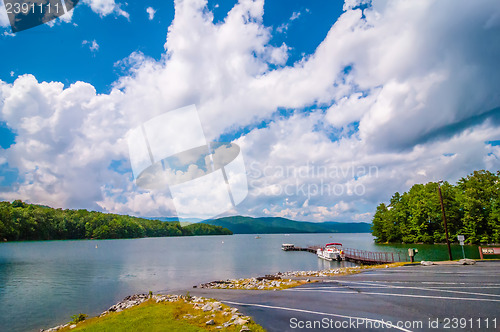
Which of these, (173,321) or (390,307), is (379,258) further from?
(173,321)

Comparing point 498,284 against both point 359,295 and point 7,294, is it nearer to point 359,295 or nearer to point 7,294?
point 359,295

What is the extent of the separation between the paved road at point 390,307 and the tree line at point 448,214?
67.1 metres

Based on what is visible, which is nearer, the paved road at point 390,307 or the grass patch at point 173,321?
Result: the paved road at point 390,307

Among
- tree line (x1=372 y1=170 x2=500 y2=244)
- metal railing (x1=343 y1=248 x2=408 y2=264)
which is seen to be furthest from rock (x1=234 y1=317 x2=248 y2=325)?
tree line (x1=372 y1=170 x2=500 y2=244)

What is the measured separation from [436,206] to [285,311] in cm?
9051

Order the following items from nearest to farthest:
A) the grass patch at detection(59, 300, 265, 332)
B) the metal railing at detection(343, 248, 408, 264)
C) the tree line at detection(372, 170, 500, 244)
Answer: the grass patch at detection(59, 300, 265, 332), the metal railing at detection(343, 248, 408, 264), the tree line at detection(372, 170, 500, 244)

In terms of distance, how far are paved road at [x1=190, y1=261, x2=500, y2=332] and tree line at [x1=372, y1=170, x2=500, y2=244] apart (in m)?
67.1

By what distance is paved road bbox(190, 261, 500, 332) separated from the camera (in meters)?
9.99

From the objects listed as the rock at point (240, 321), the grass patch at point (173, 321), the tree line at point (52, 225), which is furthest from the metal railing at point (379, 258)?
the tree line at point (52, 225)

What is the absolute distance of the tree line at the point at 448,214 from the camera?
229 feet

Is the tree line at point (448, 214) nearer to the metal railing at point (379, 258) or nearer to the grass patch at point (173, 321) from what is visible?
the metal railing at point (379, 258)

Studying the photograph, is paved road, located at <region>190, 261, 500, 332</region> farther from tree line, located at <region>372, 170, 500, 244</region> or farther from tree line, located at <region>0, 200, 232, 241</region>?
tree line, located at <region>0, 200, 232, 241</region>

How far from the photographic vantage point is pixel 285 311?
42.0 feet

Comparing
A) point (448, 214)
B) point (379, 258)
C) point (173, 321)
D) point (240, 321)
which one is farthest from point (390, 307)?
point (448, 214)
